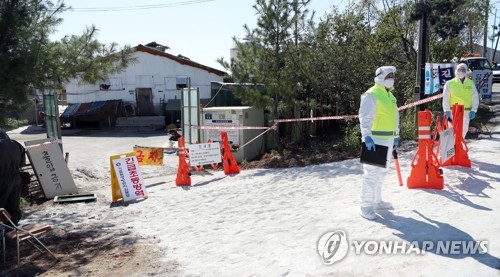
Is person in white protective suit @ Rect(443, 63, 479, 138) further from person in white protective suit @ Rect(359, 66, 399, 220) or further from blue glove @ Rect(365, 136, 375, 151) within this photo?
blue glove @ Rect(365, 136, 375, 151)

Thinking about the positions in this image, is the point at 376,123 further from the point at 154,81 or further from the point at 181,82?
the point at 154,81

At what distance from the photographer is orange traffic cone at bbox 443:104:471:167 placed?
7.45 meters

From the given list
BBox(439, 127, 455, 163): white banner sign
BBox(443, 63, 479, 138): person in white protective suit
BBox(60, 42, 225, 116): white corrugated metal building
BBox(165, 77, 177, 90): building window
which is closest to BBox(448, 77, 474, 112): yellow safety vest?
BBox(443, 63, 479, 138): person in white protective suit

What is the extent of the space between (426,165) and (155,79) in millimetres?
23367

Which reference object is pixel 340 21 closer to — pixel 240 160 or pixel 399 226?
pixel 240 160

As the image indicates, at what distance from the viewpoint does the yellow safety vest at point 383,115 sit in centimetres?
541

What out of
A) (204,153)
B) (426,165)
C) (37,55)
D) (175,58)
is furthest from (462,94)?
(175,58)

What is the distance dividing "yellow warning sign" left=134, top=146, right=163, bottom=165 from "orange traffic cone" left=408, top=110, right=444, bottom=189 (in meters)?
5.77

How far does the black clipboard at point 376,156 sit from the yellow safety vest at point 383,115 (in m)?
0.20

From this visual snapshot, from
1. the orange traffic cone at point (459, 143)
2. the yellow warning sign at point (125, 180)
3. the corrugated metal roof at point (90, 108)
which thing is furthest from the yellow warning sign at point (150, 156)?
the corrugated metal roof at point (90, 108)

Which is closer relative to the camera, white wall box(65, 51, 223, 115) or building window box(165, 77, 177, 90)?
white wall box(65, 51, 223, 115)

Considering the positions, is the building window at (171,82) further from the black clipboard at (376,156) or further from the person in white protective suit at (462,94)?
the black clipboard at (376,156)

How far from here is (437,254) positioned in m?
4.16

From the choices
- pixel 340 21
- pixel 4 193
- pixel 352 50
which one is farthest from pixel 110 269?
pixel 340 21
